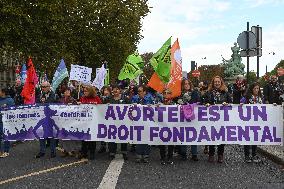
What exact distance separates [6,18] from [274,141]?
79.5 feet

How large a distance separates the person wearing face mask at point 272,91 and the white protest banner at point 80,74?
Answer: 6.38 metres

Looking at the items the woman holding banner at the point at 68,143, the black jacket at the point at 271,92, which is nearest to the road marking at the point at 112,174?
the woman holding banner at the point at 68,143

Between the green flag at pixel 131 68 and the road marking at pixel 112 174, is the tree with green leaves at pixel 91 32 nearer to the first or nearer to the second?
the green flag at pixel 131 68

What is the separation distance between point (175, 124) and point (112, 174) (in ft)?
8.28

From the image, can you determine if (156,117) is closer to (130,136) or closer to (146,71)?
(130,136)

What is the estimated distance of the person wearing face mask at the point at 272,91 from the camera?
15.0 metres

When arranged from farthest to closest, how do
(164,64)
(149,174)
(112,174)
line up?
1. (164,64)
2. (149,174)
3. (112,174)

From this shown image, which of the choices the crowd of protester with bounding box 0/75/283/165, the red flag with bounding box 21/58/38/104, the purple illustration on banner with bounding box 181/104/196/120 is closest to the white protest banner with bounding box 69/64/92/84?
the red flag with bounding box 21/58/38/104

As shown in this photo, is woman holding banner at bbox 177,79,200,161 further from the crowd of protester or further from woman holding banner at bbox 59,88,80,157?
woman holding banner at bbox 59,88,80,157

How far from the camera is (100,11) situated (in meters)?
45.7

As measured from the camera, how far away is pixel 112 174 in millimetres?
10000

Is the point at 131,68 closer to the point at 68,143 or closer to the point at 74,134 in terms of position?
the point at 68,143

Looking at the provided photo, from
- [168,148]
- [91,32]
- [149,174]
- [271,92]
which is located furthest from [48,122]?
[91,32]

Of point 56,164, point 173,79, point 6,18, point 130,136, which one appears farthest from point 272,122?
point 6,18
